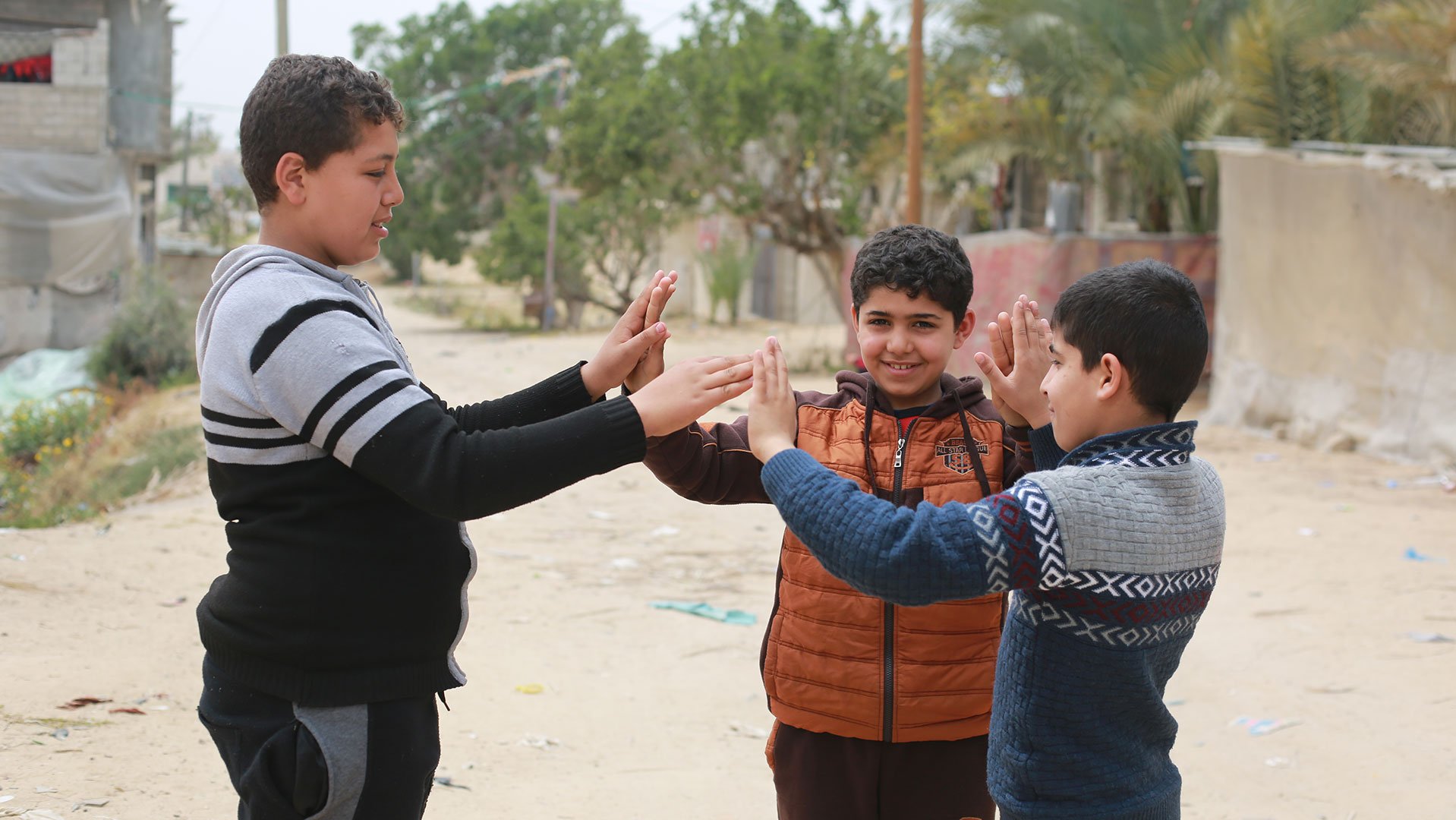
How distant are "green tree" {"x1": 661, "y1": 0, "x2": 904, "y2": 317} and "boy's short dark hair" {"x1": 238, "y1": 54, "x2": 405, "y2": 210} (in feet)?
46.1

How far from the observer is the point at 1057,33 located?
563 inches

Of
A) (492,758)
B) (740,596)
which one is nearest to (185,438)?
(740,596)

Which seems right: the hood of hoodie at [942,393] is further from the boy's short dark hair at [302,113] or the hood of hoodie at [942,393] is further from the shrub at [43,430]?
the shrub at [43,430]

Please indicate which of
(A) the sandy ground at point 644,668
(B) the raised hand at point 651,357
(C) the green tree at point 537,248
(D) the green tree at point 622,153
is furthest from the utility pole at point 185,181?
(B) the raised hand at point 651,357

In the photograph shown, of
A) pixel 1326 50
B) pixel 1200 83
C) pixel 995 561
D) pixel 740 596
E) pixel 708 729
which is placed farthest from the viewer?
pixel 1200 83

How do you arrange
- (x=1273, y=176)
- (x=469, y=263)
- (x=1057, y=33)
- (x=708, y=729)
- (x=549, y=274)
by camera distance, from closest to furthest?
1. (x=708, y=729)
2. (x=1273, y=176)
3. (x=1057, y=33)
4. (x=549, y=274)
5. (x=469, y=263)

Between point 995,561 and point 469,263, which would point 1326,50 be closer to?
point 995,561

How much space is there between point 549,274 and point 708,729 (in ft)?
59.4

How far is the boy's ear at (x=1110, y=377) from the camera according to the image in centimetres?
176

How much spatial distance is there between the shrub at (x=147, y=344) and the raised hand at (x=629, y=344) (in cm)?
1474

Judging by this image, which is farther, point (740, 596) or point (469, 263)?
point (469, 263)

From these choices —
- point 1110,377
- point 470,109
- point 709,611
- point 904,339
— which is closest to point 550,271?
point 470,109

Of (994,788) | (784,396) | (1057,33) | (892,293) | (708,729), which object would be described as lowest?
(708,729)

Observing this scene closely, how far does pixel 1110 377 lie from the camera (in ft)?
5.85
